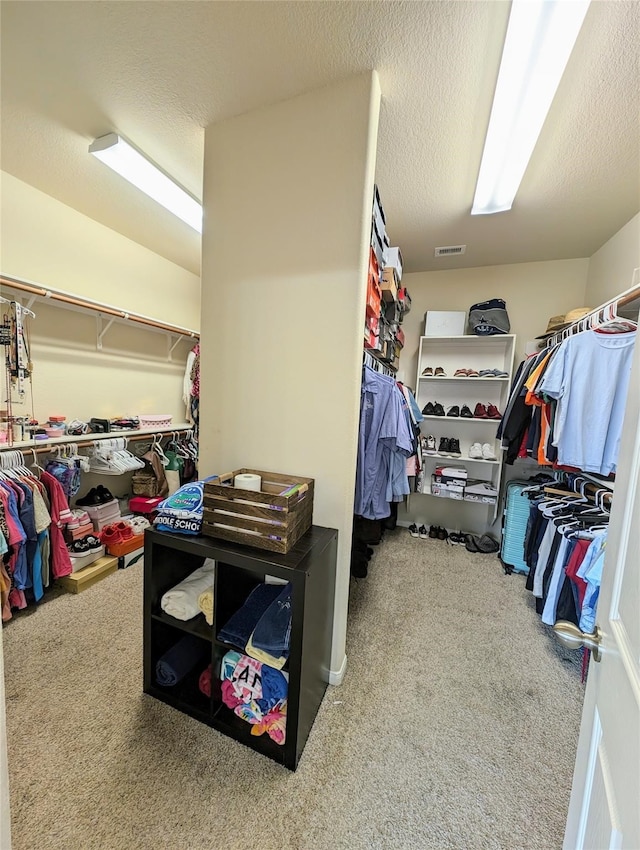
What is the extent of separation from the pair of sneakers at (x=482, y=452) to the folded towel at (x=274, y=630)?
7.99ft

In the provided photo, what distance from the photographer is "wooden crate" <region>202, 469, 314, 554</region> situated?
50.0 inches

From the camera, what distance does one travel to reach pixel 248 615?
145cm

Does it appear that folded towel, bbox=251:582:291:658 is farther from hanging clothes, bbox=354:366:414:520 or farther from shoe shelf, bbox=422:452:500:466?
Answer: shoe shelf, bbox=422:452:500:466

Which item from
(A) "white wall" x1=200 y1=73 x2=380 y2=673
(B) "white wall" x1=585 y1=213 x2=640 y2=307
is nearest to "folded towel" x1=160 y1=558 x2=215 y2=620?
(A) "white wall" x1=200 y1=73 x2=380 y2=673

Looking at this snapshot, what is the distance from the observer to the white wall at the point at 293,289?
1.45 metres

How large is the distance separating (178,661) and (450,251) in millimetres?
3507

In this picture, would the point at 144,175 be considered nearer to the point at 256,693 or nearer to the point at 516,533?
the point at 256,693

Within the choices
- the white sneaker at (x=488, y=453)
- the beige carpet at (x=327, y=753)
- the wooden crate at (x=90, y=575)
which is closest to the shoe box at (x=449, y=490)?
the white sneaker at (x=488, y=453)

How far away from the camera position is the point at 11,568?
1922 millimetres

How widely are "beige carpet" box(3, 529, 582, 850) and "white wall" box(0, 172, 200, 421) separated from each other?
67.1 inches

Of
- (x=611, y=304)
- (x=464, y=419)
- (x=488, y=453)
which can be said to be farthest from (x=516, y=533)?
Result: (x=611, y=304)

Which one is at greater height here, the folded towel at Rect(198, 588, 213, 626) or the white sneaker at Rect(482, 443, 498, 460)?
the white sneaker at Rect(482, 443, 498, 460)

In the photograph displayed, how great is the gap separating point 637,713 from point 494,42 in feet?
6.73

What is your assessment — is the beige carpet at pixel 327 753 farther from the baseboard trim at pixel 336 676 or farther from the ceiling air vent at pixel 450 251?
the ceiling air vent at pixel 450 251
